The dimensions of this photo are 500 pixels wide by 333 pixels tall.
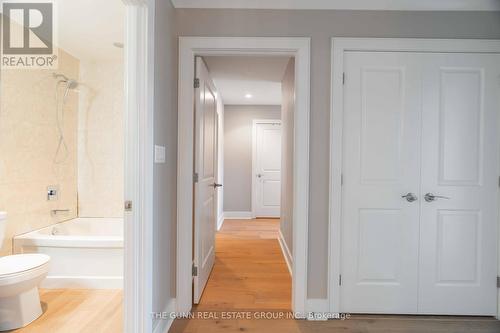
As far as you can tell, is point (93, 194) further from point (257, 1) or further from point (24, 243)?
point (257, 1)

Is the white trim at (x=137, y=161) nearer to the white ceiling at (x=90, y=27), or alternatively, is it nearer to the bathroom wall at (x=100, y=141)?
the white ceiling at (x=90, y=27)

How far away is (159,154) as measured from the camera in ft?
5.55

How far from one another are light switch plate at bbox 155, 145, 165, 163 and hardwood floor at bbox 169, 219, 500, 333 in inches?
46.7

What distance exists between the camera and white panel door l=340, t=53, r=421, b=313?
2.01m

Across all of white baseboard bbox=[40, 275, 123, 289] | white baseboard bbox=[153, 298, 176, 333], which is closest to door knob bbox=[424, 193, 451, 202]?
white baseboard bbox=[153, 298, 176, 333]

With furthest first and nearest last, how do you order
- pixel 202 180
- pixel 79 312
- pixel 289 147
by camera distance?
1. pixel 289 147
2. pixel 202 180
3. pixel 79 312

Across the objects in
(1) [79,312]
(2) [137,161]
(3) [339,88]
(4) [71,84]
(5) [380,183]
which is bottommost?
Answer: (1) [79,312]

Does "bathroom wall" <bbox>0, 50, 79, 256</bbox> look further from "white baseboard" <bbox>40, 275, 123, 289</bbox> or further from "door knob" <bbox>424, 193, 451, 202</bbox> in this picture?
"door knob" <bbox>424, 193, 451, 202</bbox>

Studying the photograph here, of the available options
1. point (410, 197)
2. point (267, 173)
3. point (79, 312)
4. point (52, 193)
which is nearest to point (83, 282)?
point (79, 312)

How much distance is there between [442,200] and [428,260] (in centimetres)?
47

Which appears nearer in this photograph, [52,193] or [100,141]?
[52,193]

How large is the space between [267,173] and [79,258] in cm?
389

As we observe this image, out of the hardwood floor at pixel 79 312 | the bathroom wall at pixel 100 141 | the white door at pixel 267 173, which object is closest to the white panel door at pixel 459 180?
the hardwood floor at pixel 79 312

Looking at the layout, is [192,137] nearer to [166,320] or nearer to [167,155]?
[167,155]
